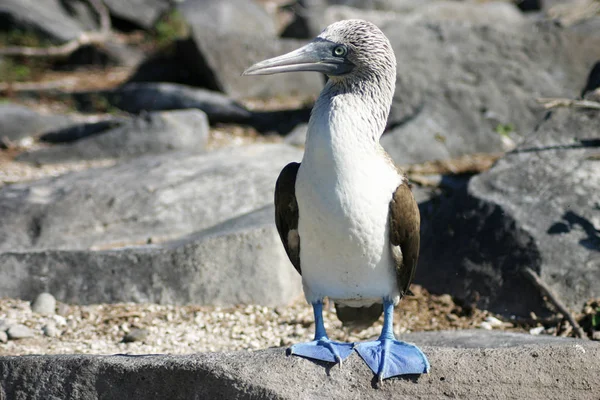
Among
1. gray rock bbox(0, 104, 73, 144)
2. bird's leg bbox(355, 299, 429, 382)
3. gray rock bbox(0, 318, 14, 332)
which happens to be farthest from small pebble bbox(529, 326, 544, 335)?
gray rock bbox(0, 104, 73, 144)

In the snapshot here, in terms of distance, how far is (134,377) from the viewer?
3.59m

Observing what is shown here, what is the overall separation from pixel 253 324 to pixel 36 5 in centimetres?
1203

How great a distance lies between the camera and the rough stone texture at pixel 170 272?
5520 mm

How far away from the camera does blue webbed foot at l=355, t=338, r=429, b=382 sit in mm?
3551

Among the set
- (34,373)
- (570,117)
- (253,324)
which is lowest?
(253,324)

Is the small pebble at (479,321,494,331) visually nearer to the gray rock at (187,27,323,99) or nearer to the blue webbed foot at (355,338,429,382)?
the blue webbed foot at (355,338,429,382)

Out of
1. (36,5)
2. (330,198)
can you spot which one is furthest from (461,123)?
(36,5)

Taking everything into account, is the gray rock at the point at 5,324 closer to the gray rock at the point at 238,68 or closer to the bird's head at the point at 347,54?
the bird's head at the point at 347,54

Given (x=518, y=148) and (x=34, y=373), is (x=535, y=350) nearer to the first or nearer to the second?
(x=34, y=373)

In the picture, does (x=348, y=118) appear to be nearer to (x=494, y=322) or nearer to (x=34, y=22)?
(x=494, y=322)

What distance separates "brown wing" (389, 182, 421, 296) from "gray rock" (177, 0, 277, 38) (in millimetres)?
8332

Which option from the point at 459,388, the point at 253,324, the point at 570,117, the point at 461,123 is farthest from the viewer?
the point at 461,123

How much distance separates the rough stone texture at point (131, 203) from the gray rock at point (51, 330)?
67 centimetres

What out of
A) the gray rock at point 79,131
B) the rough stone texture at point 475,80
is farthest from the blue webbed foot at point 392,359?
the gray rock at point 79,131
